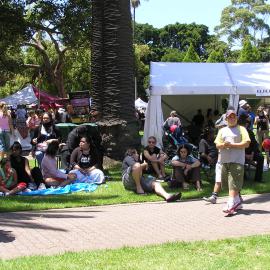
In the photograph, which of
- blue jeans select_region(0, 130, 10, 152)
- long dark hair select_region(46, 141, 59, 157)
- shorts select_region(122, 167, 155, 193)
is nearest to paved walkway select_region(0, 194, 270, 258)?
shorts select_region(122, 167, 155, 193)

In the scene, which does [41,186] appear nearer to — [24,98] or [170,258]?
[170,258]

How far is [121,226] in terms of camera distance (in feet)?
25.3

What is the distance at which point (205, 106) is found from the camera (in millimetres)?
24641

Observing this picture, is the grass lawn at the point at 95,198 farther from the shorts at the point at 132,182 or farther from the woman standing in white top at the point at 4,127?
the woman standing in white top at the point at 4,127

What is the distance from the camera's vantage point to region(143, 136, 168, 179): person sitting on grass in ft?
39.9

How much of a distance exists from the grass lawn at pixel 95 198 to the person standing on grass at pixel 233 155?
67.1 inches

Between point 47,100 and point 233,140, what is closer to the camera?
point 233,140

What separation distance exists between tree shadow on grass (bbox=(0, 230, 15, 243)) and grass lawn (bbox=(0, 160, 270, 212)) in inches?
69.4

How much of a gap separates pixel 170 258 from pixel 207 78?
1304 centimetres

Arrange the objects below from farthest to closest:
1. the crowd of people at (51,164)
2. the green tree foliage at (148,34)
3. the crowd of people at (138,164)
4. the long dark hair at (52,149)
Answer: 1. the green tree foliage at (148,34)
2. the long dark hair at (52,149)
3. the crowd of people at (51,164)
4. the crowd of people at (138,164)

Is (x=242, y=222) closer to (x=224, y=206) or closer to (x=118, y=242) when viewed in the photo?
(x=224, y=206)

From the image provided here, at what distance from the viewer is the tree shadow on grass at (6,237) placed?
6783 millimetres

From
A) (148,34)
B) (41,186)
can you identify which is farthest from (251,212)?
(148,34)

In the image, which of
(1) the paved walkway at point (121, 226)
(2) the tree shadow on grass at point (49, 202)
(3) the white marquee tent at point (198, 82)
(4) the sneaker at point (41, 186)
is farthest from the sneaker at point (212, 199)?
(3) the white marquee tent at point (198, 82)
